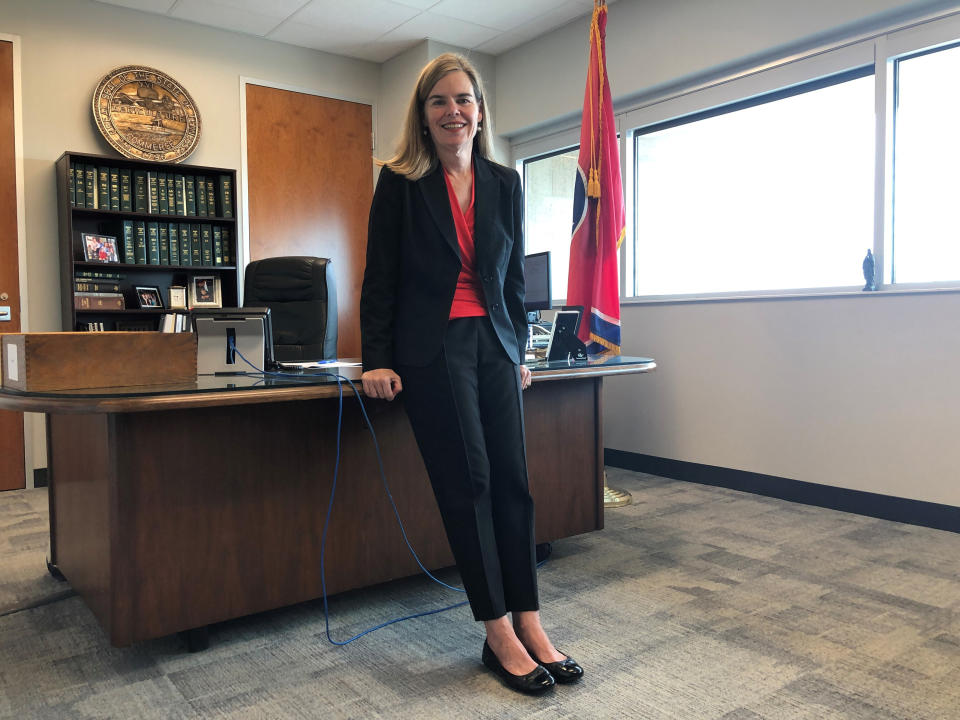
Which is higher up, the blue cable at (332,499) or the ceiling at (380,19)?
the ceiling at (380,19)

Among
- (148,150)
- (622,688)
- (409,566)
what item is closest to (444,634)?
(409,566)

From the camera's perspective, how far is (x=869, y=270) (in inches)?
130

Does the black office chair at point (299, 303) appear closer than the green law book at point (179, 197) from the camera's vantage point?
Yes

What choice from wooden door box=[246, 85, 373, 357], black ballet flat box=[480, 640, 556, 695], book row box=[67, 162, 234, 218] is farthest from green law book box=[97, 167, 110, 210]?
black ballet flat box=[480, 640, 556, 695]

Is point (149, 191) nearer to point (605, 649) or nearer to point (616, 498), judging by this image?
point (616, 498)

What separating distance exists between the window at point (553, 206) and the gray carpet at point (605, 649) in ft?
8.50

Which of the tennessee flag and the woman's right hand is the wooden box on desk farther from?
the tennessee flag

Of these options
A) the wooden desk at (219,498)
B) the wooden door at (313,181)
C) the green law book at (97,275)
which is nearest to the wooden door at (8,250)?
the green law book at (97,275)

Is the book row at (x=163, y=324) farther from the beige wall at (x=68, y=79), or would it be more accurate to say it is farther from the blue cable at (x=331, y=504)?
the blue cable at (x=331, y=504)

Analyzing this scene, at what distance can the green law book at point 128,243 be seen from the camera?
4.04 m

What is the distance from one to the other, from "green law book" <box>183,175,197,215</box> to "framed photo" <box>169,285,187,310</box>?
0.43 m

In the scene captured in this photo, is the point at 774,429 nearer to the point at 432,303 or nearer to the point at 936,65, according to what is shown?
the point at 936,65

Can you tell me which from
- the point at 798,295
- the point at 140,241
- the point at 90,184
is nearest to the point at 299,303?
the point at 140,241

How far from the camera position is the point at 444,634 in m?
2.05
